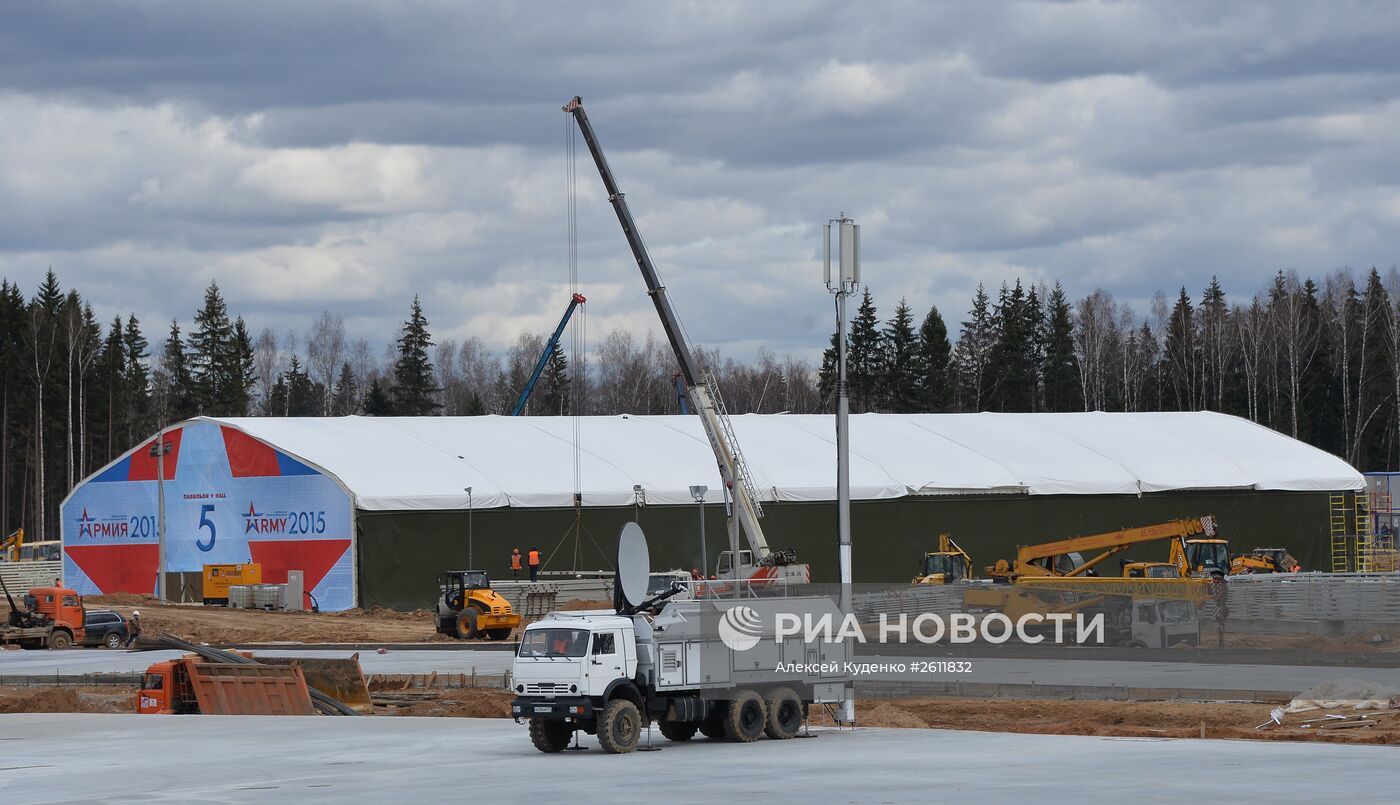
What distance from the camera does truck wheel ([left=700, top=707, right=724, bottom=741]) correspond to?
83.9 ft

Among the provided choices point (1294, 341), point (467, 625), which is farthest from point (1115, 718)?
point (1294, 341)

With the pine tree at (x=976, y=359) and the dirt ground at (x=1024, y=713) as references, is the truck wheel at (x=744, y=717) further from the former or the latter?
the pine tree at (x=976, y=359)

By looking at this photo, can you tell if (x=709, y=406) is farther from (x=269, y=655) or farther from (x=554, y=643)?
(x=554, y=643)

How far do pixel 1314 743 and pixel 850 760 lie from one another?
22.8ft

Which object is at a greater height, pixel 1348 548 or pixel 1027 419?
pixel 1027 419

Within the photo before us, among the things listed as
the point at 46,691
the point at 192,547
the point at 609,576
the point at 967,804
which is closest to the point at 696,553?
the point at 609,576

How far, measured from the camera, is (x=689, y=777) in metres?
20.7

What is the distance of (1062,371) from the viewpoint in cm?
13575

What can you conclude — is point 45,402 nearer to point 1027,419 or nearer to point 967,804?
point 1027,419

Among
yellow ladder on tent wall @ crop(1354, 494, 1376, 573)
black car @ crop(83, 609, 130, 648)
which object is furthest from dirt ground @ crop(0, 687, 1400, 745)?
yellow ladder on tent wall @ crop(1354, 494, 1376, 573)

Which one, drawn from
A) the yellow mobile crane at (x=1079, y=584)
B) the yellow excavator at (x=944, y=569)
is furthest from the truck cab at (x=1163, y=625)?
the yellow excavator at (x=944, y=569)

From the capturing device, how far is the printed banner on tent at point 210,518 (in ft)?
206

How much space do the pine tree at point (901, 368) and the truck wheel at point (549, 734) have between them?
374 ft

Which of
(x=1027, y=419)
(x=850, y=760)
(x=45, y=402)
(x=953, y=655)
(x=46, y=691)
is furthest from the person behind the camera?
(x=45, y=402)
